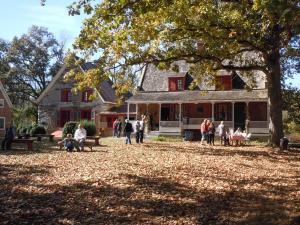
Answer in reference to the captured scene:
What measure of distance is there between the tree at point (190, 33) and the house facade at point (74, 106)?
78.1 feet

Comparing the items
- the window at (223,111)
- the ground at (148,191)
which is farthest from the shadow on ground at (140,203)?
the window at (223,111)

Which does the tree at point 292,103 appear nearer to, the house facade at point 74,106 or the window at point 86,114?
the house facade at point 74,106

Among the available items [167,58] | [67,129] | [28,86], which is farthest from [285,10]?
[28,86]

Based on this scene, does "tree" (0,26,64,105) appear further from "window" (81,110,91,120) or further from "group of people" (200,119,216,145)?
"group of people" (200,119,216,145)

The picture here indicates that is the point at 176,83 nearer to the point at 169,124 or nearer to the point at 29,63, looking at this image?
the point at 169,124

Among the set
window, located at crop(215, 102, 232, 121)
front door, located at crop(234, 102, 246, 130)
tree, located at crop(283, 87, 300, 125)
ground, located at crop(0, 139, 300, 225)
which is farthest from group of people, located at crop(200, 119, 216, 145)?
tree, located at crop(283, 87, 300, 125)

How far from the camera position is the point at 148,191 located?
12242mm

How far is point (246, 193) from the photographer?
39.9 ft

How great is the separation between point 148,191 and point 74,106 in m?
41.3

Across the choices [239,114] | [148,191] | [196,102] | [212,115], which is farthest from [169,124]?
[148,191]

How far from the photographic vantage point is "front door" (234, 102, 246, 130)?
41.6 meters

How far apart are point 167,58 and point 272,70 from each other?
552 centimetres

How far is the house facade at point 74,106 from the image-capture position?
51.0 m

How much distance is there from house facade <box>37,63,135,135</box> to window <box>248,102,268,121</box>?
49.6 feet
